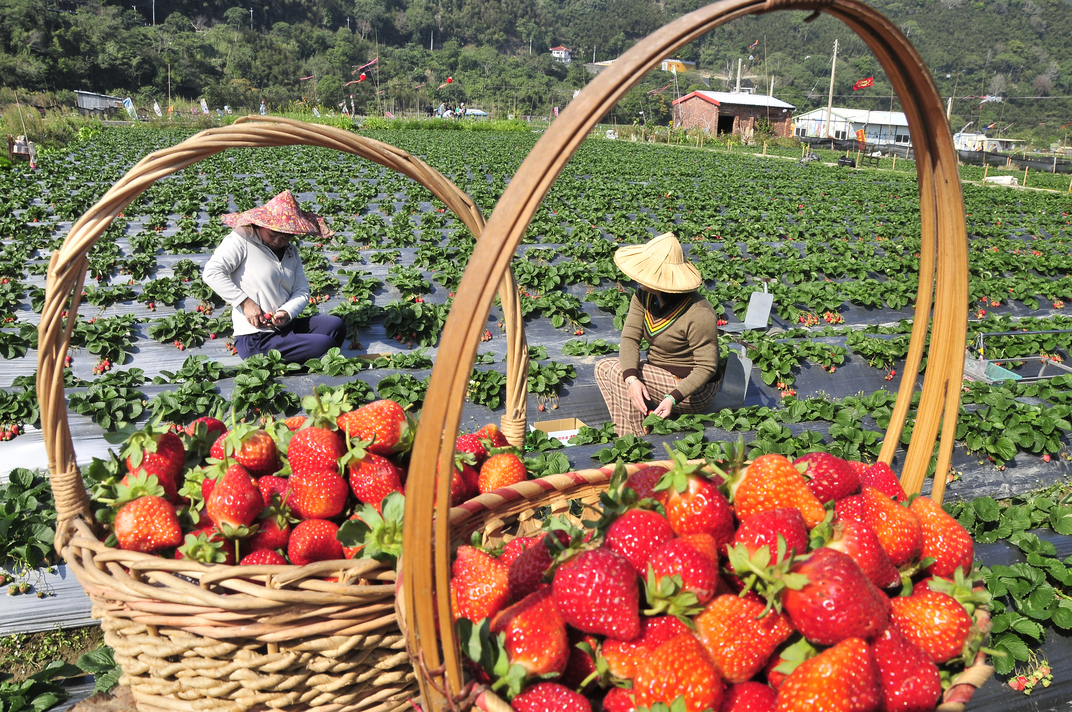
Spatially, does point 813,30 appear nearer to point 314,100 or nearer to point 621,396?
point 314,100

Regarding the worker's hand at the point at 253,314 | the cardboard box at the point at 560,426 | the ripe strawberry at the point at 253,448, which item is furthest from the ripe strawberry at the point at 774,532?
the worker's hand at the point at 253,314

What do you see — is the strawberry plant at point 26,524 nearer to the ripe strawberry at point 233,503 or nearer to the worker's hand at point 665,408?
the ripe strawberry at point 233,503

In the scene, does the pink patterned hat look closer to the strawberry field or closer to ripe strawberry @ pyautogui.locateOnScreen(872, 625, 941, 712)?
the strawberry field

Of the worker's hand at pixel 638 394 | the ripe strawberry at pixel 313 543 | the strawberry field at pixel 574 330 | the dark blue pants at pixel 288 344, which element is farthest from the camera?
the dark blue pants at pixel 288 344

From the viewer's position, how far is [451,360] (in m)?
1.11

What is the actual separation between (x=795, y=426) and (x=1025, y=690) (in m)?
2.11

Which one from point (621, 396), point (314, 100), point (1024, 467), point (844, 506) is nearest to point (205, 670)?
point (844, 506)

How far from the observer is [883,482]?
1797mm

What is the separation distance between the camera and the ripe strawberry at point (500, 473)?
6.61 feet

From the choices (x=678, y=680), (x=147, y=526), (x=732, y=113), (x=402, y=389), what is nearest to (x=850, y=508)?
(x=678, y=680)

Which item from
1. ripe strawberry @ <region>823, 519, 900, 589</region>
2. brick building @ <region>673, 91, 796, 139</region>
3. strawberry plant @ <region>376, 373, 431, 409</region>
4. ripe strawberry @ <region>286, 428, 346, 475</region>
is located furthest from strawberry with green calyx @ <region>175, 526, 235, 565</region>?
brick building @ <region>673, 91, 796, 139</region>

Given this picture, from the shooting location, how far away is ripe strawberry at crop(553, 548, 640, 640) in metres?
1.28

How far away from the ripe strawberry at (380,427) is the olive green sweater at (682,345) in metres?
2.37

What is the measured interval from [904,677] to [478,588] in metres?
0.86
